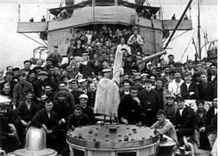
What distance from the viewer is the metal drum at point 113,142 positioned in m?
4.18

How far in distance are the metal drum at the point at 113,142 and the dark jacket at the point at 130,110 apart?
990 mm

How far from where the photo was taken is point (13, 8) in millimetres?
5867

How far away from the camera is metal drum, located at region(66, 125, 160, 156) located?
4.18 m

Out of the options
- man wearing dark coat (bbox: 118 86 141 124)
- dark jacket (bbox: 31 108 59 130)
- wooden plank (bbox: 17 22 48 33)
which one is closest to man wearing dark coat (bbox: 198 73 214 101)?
man wearing dark coat (bbox: 118 86 141 124)

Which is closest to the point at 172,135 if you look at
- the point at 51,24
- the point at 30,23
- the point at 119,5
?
the point at 119,5

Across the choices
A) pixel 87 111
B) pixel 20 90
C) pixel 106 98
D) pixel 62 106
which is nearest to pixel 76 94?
pixel 62 106

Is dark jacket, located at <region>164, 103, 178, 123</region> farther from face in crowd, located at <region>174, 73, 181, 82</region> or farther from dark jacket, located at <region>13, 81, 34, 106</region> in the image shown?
dark jacket, located at <region>13, 81, 34, 106</region>

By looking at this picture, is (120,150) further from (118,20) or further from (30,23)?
(30,23)

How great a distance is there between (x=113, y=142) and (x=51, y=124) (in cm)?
199

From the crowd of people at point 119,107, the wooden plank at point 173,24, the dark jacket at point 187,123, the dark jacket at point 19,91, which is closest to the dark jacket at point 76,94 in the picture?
the crowd of people at point 119,107

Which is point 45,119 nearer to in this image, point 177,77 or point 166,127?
point 166,127

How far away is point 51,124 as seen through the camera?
5.85 meters

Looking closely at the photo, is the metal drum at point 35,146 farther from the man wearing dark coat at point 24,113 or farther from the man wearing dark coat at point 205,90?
the man wearing dark coat at point 205,90

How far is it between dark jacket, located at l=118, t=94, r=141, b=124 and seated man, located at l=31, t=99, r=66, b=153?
1065 mm
